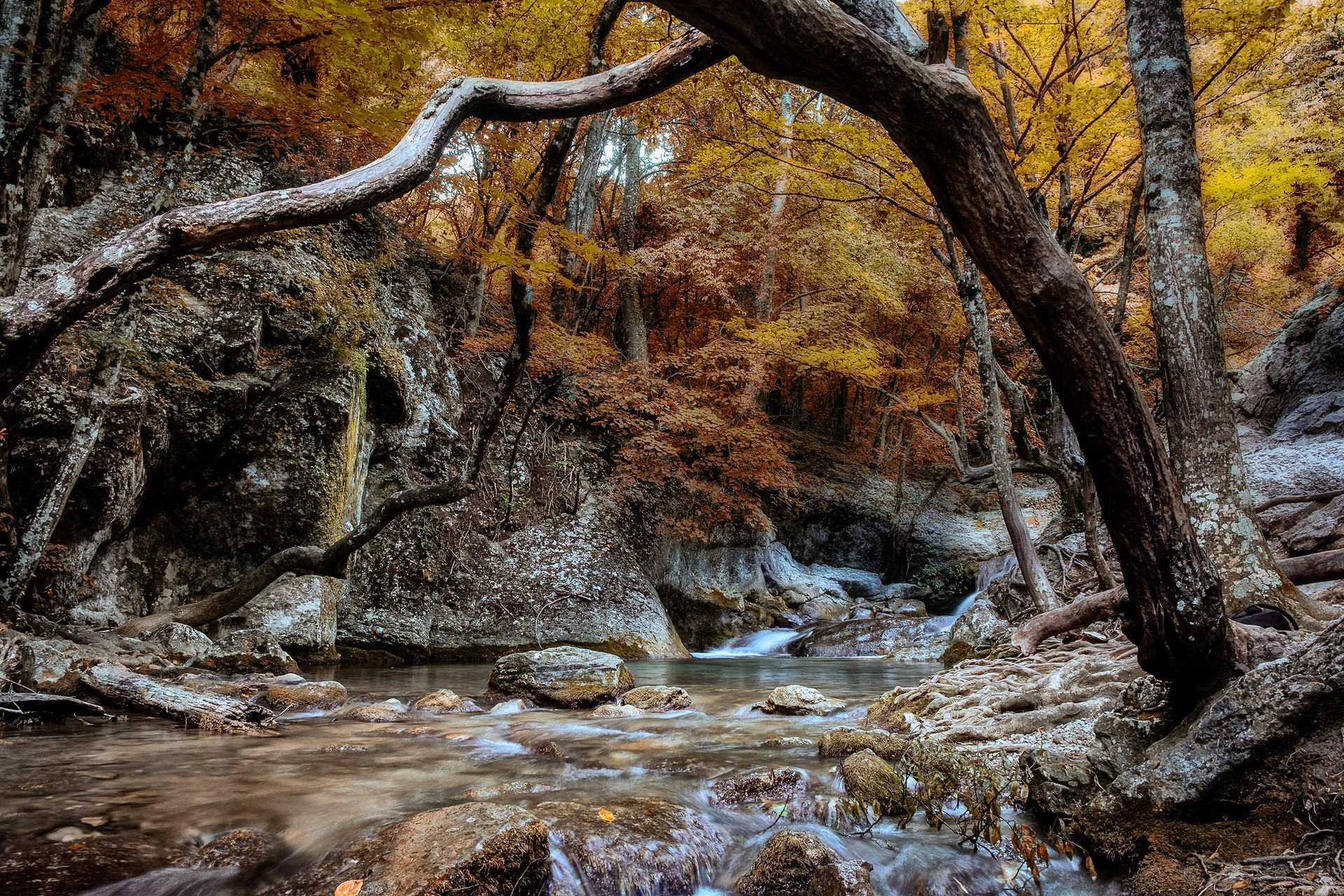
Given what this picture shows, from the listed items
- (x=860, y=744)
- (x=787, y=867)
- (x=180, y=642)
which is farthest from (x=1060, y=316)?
(x=180, y=642)

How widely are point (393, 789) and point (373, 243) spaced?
10.9 m

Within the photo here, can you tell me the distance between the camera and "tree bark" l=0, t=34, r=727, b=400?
2.25 meters

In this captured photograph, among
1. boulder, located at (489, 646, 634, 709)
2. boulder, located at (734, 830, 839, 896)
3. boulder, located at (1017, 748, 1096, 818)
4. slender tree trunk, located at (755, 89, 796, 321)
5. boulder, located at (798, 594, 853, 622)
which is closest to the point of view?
boulder, located at (734, 830, 839, 896)

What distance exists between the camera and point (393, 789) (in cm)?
394

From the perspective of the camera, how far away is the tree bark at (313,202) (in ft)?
7.38

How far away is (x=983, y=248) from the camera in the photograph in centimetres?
264

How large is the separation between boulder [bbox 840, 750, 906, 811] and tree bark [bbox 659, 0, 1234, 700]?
1.62m

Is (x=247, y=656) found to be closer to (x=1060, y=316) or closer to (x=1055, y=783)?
(x=1055, y=783)

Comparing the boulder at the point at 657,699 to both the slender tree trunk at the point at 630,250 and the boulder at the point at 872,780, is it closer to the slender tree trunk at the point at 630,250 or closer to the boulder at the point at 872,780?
the boulder at the point at 872,780

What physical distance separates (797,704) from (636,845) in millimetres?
3795

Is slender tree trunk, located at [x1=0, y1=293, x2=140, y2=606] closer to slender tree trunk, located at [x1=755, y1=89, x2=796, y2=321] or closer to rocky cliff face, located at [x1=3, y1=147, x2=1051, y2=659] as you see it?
rocky cliff face, located at [x1=3, y1=147, x2=1051, y2=659]

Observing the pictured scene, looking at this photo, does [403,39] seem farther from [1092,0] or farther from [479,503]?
[1092,0]

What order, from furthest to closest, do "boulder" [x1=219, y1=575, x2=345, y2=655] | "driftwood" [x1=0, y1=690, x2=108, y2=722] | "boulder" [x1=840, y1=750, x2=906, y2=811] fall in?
"boulder" [x1=219, y1=575, x2=345, y2=655]
"driftwood" [x1=0, y1=690, x2=108, y2=722]
"boulder" [x1=840, y1=750, x2=906, y2=811]

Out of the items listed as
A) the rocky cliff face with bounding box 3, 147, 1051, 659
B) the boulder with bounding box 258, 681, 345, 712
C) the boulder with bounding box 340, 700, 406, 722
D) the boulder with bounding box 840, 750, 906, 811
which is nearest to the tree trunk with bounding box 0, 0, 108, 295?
the rocky cliff face with bounding box 3, 147, 1051, 659
